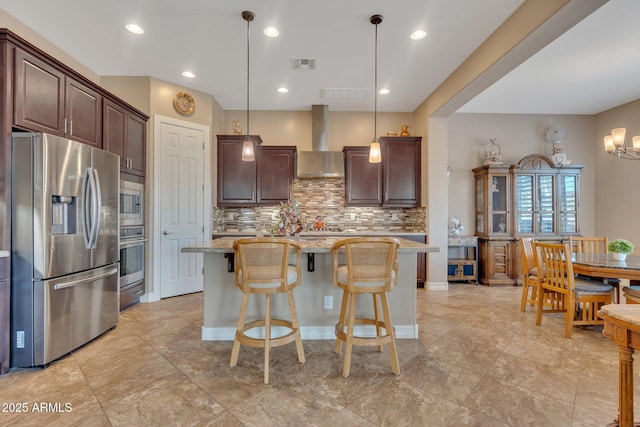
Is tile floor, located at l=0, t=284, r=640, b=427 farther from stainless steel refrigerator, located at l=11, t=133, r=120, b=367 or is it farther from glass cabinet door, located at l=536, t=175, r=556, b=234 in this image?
glass cabinet door, located at l=536, t=175, r=556, b=234

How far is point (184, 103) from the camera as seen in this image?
4.16 m

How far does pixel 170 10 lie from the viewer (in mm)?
2605

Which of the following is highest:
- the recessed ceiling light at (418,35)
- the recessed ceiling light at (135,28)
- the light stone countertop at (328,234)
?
the recessed ceiling light at (135,28)

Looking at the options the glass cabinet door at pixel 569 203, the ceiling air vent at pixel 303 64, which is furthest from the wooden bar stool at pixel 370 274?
the glass cabinet door at pixel 569 203

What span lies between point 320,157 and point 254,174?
115 cm

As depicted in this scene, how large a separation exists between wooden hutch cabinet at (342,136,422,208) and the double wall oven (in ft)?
10.2

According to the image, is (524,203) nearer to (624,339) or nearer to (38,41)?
(624,339)

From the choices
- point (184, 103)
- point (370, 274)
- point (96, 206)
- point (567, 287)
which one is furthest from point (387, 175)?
point (96, 206)

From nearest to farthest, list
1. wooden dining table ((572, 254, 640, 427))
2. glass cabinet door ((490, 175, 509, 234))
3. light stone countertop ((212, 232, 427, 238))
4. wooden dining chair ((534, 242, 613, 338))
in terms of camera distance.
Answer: wooden dining table ((572, 254, 640, 427))
wooden dining chair ((534, 242, 613, 338))
light stone countertop ((212, 232, 427, 238))
glass cabinet door ((490, 175, 509, 234))

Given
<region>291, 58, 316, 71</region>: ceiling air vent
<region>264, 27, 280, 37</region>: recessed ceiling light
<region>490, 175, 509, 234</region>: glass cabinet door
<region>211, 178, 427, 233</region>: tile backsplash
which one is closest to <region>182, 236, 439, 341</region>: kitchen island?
<region>264, 27, 280, 37</region>: recessed ceiling light

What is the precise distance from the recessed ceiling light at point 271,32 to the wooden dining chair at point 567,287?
3504mm

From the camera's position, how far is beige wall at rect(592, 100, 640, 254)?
479 centimetres

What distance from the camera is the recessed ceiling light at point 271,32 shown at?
9.37ft

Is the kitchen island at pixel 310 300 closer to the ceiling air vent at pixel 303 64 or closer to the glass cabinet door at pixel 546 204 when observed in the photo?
the ceiling air vent at pixel 303 64
